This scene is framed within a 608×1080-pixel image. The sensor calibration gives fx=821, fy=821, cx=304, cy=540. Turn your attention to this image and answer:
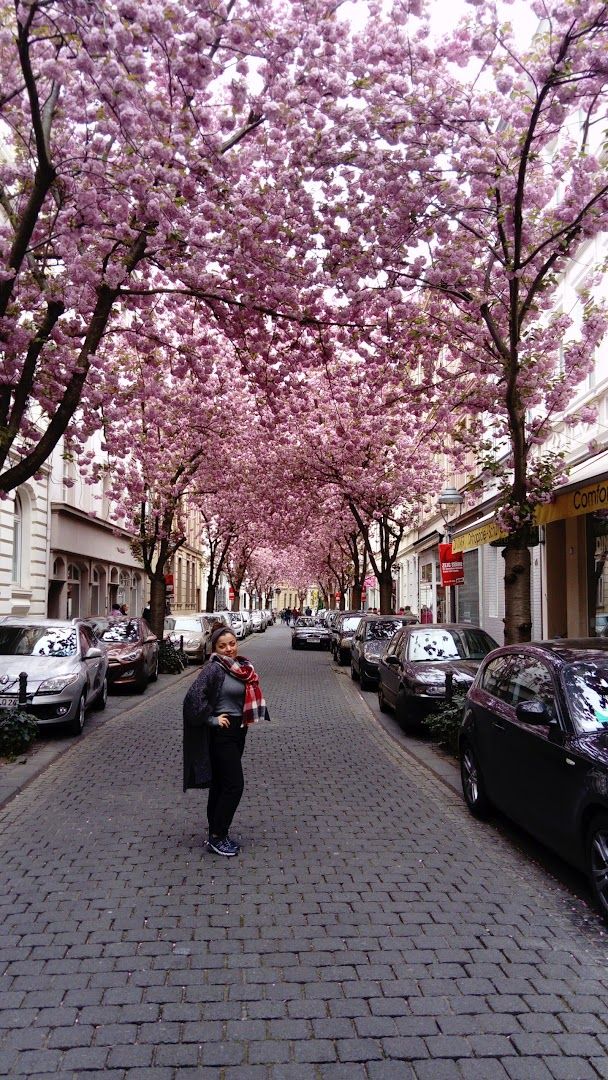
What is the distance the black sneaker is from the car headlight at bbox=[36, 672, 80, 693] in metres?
5.79

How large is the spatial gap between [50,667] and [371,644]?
953cm

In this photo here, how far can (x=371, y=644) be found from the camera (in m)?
19.5

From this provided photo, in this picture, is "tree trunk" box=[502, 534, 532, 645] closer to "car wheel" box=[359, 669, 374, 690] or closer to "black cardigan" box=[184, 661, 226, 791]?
"black cardigan" box=[184, 661, 226, 791]

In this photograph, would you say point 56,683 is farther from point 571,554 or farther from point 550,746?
point 571,554

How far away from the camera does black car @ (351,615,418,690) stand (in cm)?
1894

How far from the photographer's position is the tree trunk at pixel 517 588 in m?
10.1

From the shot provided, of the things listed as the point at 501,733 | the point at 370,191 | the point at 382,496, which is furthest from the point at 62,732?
the point at 382,496

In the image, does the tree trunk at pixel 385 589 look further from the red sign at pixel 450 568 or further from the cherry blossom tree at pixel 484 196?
the cherry blossom tree at pixel 484 196

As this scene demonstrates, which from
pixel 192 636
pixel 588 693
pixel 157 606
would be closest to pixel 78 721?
pixel 588 693

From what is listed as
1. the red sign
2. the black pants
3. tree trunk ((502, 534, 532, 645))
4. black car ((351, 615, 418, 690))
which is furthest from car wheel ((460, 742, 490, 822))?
the red sign

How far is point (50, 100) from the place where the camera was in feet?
28.1

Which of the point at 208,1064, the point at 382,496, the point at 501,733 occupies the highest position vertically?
the point at 382,496

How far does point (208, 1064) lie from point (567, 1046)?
4.80 ft

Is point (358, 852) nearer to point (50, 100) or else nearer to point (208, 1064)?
point (208, 1064)
